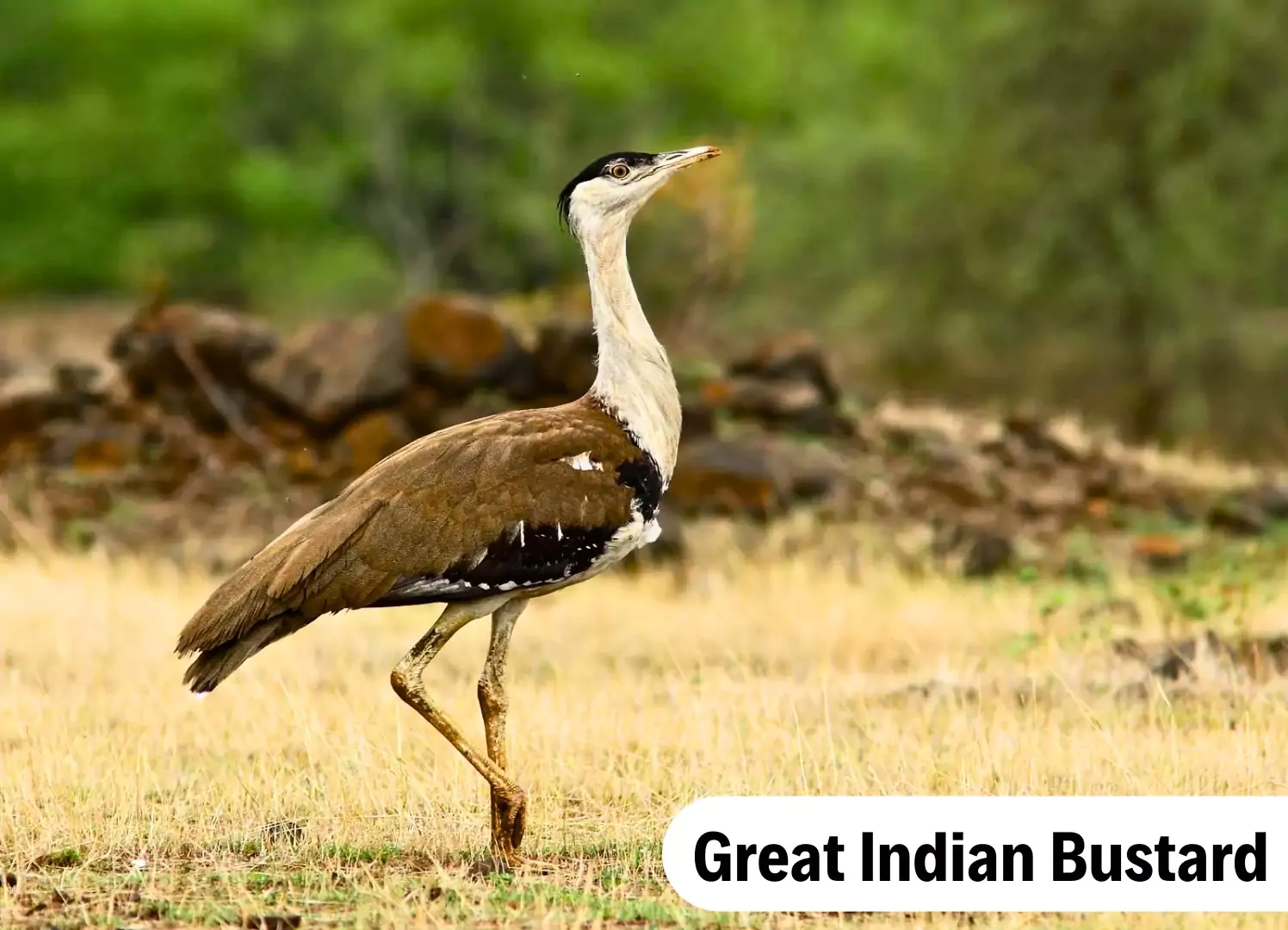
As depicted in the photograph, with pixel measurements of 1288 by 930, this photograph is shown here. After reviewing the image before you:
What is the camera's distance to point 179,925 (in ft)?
17.1

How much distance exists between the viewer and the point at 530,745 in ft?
24.3

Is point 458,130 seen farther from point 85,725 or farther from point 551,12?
point 85,725

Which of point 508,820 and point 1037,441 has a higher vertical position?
point 1037,441

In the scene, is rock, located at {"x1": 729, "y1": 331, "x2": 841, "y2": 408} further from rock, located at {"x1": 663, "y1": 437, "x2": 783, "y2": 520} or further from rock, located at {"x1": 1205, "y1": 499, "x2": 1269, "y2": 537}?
rock, located at {"x1": 1205, "y1": 499, "x2": 1269, "y2": 537}

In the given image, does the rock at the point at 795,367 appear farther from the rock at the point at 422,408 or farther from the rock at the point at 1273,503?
the rock at the point at 1273,503

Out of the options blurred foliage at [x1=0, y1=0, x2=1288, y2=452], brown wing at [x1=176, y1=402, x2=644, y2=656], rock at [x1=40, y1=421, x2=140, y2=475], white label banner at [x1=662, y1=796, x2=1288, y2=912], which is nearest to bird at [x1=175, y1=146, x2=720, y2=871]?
brown wing at [x1=176, y1=402, x2=644, y2=656]

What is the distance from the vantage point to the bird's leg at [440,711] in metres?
5.85

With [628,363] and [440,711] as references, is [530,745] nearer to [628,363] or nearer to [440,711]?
[440,711]

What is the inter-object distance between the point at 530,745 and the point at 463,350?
665 centimetres

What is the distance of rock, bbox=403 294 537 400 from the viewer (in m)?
13.6

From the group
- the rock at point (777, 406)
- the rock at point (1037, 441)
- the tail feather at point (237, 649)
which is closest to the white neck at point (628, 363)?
the tail feather at point (237, 649)

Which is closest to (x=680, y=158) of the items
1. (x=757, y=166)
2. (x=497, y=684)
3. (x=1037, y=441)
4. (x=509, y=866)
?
(x=497, y=684)

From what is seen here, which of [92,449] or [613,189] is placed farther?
[92,449]

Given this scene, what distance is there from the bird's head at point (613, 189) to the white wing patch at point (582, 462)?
773 mm
